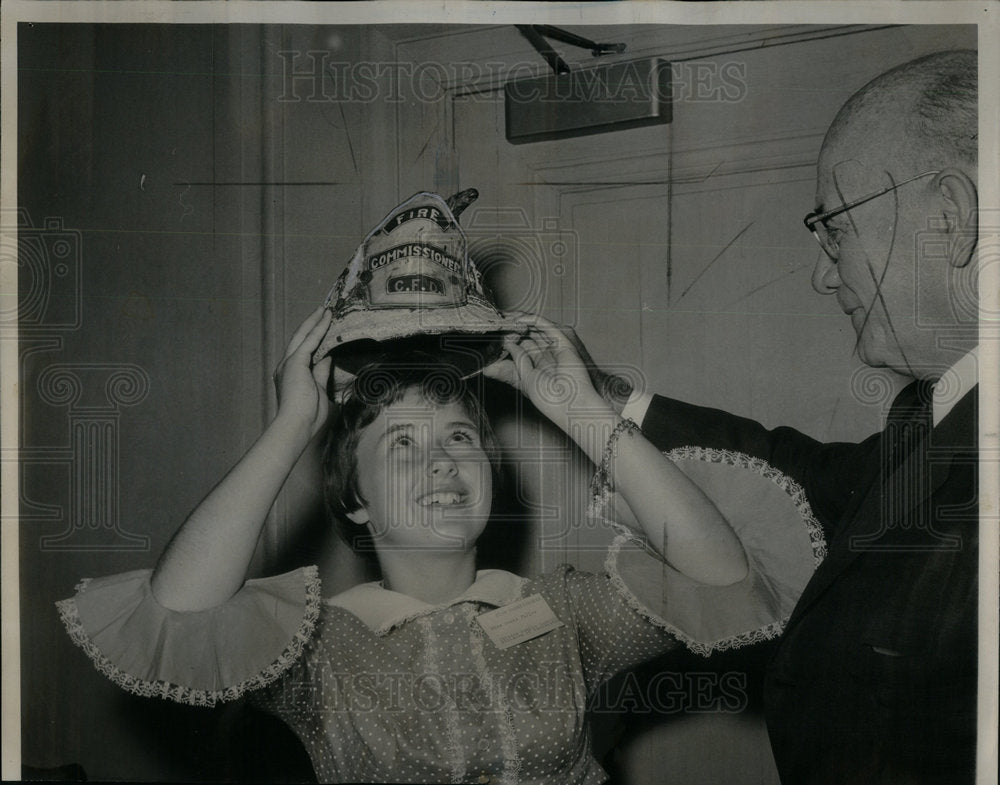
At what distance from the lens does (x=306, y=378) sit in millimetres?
1584

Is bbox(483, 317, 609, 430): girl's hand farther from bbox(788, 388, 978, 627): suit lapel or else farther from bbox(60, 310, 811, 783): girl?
bbox(788, 388, 978, 627): suit lapel

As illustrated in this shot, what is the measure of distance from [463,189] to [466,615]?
729 millimetres

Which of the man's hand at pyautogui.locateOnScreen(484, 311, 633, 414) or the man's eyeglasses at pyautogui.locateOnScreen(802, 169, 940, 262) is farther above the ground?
the man's eyeglasses at pyautogui.locateOnScreen(802, 169, 940, 262)

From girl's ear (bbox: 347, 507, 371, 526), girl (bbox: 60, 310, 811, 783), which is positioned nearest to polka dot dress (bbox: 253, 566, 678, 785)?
girl (bbox: 60, 310, 811, 783)

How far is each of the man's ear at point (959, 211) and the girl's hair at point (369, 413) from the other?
861 mm

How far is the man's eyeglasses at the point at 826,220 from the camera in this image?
1.58m

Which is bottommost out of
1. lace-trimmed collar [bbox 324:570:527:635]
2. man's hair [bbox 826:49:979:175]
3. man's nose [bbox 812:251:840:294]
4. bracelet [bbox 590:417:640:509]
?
lace-trimmed collar [bbox 324:570:527:635]

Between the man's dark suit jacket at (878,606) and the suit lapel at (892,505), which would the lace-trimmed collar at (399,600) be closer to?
the man's dark suit jacket at (878,606)

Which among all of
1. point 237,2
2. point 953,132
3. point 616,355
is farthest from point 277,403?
point 953,132

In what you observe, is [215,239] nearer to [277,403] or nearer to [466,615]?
[277,403]

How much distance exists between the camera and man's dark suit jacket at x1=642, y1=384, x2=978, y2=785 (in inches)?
60.5

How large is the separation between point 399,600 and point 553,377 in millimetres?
458

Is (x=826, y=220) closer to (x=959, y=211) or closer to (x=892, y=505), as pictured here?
(x=959, y=211)

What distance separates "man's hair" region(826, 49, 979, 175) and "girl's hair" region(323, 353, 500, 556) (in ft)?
2.56
